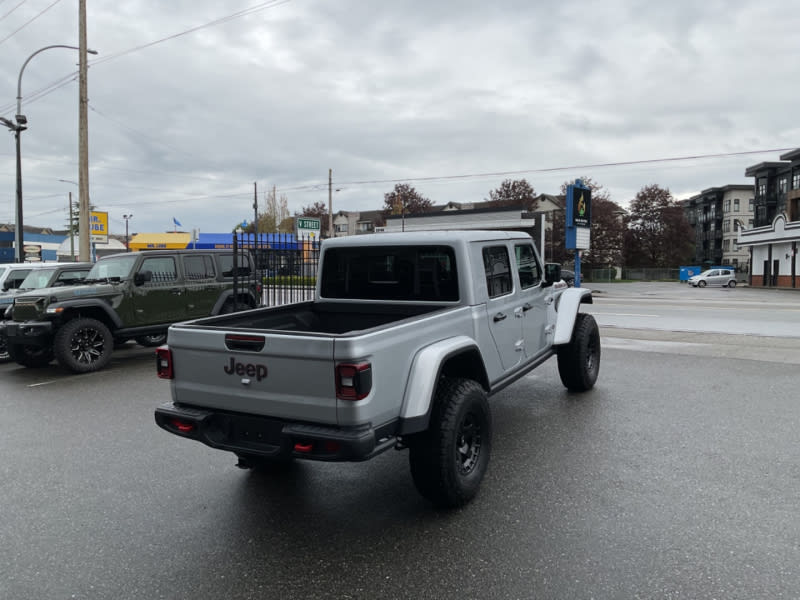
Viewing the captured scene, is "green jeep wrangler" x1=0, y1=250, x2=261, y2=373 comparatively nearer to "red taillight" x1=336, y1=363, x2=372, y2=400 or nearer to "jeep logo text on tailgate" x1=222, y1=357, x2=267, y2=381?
"jeep logo text on tailgate" x1=222, y1=357, x2=267, y2=381

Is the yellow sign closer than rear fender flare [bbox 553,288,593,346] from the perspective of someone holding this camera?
No

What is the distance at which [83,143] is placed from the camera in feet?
51.2

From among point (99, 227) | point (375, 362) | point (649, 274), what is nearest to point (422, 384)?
point (375, 362)

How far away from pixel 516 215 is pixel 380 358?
4109cm

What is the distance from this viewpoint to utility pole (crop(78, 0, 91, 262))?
15352 millimetres

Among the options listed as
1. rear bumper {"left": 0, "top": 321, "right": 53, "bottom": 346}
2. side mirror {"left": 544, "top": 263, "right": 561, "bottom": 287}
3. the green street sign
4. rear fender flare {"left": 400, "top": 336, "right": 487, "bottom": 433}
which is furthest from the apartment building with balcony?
rear fender flare {"left": 400, "top": 336, "right": 487, "bottom": 433}

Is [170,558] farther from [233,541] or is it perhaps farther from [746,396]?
[746,396]

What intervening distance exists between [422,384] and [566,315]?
3296 mm

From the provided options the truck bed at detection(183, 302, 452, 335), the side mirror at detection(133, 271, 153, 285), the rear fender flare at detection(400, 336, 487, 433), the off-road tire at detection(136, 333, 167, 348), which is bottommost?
the off-road tire at detection(136, 333, 167, 348)

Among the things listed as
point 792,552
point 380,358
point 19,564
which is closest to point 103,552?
point 19,564

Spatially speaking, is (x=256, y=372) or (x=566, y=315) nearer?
(x=256, y=372)

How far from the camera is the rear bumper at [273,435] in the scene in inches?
120

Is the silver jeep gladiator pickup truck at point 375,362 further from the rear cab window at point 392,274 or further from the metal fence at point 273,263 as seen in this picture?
the metal fence at point 273,263

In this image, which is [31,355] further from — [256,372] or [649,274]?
[649,274]
